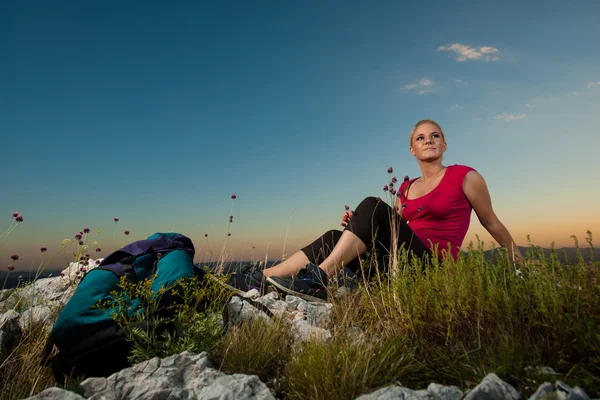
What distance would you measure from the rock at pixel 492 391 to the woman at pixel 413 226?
6.04 ft

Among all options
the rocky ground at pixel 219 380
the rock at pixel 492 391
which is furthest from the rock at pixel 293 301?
the rock at pixel 492 391

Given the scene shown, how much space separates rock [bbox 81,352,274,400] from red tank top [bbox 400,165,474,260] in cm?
315

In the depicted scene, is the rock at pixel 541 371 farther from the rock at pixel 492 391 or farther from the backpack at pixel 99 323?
the backpack at pixel 99 323

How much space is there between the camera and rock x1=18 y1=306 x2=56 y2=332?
403 cm

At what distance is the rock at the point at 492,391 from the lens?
2.01m

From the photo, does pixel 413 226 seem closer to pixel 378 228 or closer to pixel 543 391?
pixel 378 228

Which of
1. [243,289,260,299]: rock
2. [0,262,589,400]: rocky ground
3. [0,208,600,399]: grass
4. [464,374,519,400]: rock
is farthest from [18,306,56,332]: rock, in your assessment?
[464,374,519,400]: rock

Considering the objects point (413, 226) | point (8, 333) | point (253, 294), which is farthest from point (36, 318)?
point (413, 226)

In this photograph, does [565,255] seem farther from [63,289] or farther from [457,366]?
[63,289]

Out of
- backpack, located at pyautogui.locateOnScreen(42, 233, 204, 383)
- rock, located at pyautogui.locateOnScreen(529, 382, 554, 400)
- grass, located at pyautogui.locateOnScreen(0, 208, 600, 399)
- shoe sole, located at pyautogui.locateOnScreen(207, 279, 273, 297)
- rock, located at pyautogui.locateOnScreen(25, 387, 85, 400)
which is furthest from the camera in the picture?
shoe sole, located at pyautogui.locateOnScreen(207, 279, 273, 297)

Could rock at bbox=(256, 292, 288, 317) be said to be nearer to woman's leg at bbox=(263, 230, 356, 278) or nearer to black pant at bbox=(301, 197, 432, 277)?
woman's leg at bbox=(263, 230, 356, 278)

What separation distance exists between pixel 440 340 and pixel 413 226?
256 centimetres

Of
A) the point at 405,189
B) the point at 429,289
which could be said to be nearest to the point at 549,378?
the point at 429,289

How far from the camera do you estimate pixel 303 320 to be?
3713mm
